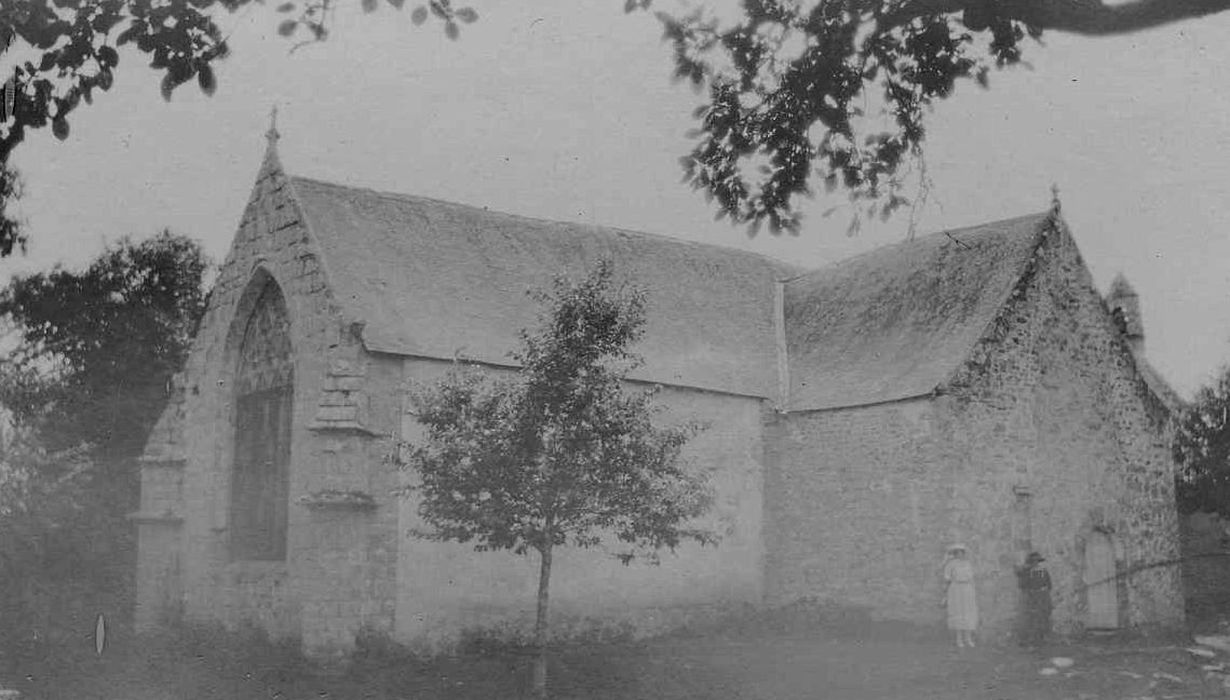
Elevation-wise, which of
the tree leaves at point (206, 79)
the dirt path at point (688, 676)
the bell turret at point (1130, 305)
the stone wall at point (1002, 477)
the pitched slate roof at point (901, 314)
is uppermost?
the bell turret at point (1130, 305)

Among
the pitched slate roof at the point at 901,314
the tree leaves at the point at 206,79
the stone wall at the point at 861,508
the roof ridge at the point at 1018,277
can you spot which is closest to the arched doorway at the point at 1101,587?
the stone wall at the point at 861,508

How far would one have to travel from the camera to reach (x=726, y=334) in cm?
2391

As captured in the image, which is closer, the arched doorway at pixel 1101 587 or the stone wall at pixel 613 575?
the stone wall at pixel 613 575

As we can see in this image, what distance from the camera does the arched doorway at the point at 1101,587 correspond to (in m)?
21.2

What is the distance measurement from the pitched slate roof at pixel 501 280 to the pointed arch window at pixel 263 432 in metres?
1.91

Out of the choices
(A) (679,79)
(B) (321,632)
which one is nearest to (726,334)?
(B) (321,632)

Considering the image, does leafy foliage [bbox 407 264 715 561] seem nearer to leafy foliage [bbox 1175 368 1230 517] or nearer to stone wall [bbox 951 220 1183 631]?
stone wall [bbox 951 220 1183 631]

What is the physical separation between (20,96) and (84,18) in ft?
1.83

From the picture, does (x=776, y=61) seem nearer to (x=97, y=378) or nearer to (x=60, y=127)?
(x=60, y=127)

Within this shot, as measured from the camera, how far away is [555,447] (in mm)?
15047

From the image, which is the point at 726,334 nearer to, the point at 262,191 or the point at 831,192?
the point at 262,191

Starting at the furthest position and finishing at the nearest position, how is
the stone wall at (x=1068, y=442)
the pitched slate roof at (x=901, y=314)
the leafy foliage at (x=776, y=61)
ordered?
1. the pitched slate roof at (x=901, y=314)
2. the stone wall at (x=1068, y=442)
3. the leafy foliage at (x=776, y=61)

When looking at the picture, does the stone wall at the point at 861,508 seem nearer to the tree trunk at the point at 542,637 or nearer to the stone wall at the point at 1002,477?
the stone wall at the point at 1002,477

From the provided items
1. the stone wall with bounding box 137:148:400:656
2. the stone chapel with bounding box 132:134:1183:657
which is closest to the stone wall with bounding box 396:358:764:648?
the stone chapel with bounding box 132:134:1183:657
